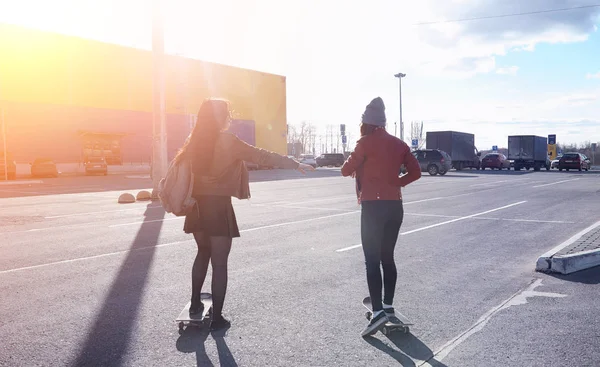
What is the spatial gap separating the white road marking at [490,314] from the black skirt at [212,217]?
1.93 metres

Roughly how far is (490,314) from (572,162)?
4698 cm

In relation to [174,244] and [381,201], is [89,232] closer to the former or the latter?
[174,244]

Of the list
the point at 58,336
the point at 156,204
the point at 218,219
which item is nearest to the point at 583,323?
the point at 218,219

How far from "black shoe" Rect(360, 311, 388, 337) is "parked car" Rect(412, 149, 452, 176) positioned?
1285 inches

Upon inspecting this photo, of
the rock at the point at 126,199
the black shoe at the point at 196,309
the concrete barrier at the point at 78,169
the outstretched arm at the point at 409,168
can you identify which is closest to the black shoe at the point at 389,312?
the outstretched arm at the point at 409,168

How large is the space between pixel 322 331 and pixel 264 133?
179 feet

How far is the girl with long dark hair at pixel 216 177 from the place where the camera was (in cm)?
461

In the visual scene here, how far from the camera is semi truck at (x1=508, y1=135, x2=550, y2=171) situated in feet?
160

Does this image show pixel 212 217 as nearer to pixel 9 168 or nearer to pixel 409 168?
pixel 409 168

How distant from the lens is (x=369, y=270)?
459 centimetres

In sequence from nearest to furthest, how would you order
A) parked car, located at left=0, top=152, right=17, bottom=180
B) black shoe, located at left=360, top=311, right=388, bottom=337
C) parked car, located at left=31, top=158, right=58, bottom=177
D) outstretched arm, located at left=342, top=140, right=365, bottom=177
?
1. black shoe, located at left=360, top=311, right=388, bottom=337
2. outstretched arm, located at left=342, top=140, right=365, bottom=177
3. parked car, located at left=0, top=152, right=17, bottom=180
4. parked car, located at left=31, top=158, right=58, bottom=177

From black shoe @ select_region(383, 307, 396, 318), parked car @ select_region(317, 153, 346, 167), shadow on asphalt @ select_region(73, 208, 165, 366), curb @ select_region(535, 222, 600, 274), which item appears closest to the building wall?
parked car @ select_region(317, 153, 346, 167)

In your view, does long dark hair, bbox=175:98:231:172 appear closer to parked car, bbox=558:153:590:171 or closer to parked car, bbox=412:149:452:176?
parked car, bbox=412:149:452:176

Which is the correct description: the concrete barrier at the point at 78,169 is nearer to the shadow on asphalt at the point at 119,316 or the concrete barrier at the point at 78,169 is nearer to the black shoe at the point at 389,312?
the shadow on asphalt at the point at 119,316
